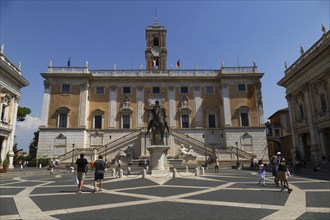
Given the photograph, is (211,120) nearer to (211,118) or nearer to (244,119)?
(211,118)

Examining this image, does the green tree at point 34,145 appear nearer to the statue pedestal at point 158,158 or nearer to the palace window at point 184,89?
the palace window at point 184,89

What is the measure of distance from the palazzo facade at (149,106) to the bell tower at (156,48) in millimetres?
9041

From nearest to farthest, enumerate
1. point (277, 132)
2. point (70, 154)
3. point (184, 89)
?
point (70, 154) → point (184, 89) → point (277, 132)

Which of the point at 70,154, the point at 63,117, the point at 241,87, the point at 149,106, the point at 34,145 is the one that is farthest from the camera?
the point at 34,145

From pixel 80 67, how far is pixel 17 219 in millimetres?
39876

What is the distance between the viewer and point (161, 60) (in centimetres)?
5325

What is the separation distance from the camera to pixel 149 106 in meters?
42.6

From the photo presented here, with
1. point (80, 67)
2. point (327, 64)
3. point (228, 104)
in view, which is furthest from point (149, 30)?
point (327, 64)

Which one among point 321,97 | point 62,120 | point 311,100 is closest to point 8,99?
point 62,120

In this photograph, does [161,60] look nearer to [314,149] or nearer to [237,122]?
[237,122]

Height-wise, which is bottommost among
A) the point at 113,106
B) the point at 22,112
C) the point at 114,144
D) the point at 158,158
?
the point at 158,158

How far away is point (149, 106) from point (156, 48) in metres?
17.9

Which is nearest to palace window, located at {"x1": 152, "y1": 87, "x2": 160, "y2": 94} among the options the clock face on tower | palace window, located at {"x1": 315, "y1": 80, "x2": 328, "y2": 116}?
the clock face on tower

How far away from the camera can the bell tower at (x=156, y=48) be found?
5317 centimetres
